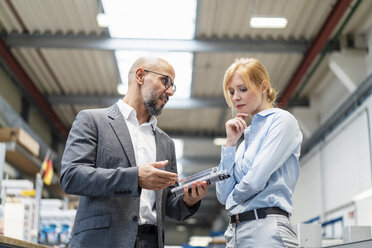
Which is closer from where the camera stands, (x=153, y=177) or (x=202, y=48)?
(x=153, y=177)

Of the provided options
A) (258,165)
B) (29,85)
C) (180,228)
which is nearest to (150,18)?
(29,85)

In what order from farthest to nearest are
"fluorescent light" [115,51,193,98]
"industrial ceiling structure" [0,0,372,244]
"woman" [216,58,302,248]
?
"fluorescent light" [115,51,193,98]
"industrial ceiling structure" [0,0,372,244]
"woman" [216,58,302,248]

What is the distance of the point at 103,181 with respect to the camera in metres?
2.12

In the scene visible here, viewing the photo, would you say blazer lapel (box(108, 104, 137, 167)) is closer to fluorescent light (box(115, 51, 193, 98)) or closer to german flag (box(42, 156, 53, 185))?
german flag (box(42, 156, 53, 185))

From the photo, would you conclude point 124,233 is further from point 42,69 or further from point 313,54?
point 42,69

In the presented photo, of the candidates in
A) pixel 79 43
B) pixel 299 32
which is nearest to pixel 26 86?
pixel 79 43

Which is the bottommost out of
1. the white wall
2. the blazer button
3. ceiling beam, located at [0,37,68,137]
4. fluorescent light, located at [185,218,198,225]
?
the blazer button

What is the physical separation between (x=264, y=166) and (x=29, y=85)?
30.4 ft

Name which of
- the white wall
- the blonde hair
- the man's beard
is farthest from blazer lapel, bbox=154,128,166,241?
the white wall

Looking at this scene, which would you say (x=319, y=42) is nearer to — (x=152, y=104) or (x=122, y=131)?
(x=152, y=104)

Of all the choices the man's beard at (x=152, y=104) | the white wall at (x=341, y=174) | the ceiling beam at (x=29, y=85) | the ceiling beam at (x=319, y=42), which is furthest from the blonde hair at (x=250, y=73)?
the ceiling beam at (x=29, y=85)

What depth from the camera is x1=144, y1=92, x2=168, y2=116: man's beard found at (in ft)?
8.40

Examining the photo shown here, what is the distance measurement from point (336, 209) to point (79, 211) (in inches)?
340

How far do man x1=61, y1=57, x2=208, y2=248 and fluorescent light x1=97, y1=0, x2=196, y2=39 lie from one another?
4852mm
